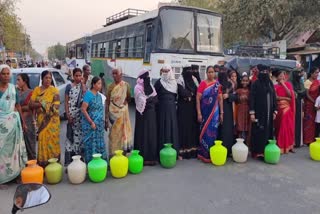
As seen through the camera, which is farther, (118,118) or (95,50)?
(95,50)

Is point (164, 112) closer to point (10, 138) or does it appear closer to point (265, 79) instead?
point (265, 79)

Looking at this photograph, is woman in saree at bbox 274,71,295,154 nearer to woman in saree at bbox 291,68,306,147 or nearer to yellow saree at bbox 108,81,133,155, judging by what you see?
woman in saree at bbox 291,68,306,147

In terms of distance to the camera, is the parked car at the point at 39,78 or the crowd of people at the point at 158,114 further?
the parked car at the point at 39,78

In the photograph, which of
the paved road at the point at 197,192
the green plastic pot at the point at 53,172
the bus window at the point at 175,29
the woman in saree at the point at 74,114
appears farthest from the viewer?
the bus window at the point at 175,29

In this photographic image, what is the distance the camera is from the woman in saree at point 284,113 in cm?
594

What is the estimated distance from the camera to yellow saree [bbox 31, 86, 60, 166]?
4.71 m

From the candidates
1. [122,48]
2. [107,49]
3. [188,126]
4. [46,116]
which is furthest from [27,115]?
[107,49]

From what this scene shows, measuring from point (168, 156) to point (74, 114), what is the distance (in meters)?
1.64

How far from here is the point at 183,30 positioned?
383 inches

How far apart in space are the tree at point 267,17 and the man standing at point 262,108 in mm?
15596

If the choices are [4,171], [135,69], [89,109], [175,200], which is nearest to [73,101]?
[89,109]

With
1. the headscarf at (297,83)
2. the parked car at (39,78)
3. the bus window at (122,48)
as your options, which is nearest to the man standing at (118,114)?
the parked car at (39,78)

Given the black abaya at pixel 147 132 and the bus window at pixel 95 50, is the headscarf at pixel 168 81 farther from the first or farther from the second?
the bus window at pixel 95 50

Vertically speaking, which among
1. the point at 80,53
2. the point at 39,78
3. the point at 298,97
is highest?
the point at 80,53
